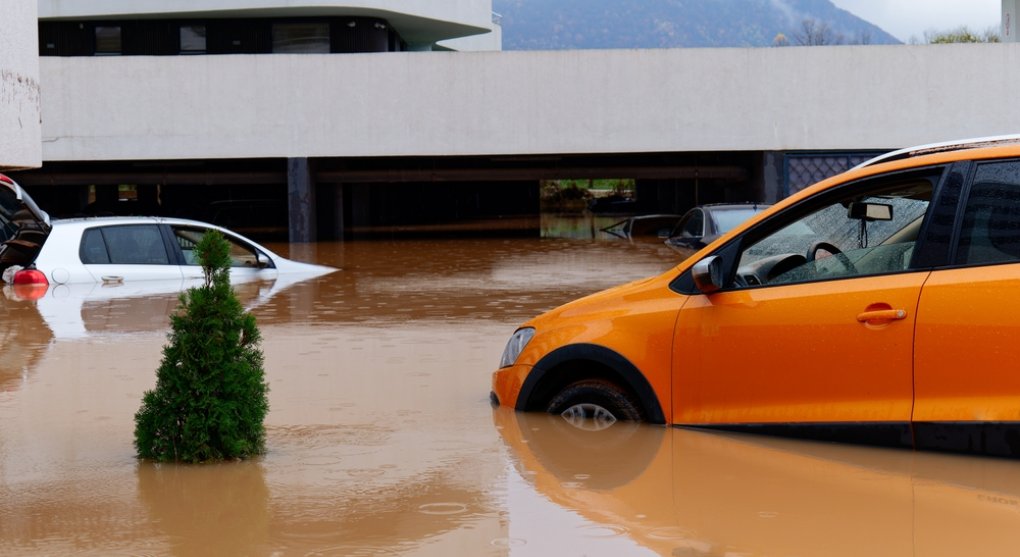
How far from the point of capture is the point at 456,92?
30344 millimetres

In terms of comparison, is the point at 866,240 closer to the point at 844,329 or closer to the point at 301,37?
the point at 844,329

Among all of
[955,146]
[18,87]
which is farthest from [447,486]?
[18,87]

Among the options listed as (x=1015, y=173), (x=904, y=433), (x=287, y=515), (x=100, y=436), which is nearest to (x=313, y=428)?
(x=100, y=436)

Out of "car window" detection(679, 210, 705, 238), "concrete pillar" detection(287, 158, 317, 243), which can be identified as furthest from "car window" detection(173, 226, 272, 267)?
"concrete pillar" detection(287, 158, 317, 243)

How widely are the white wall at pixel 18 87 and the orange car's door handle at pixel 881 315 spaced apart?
7.11m

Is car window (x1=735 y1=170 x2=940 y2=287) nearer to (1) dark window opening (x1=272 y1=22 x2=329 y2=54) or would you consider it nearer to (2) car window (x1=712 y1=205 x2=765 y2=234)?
(2) car window (x1=712 y1=205 x2=765 y2=234)

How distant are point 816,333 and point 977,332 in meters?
0.76

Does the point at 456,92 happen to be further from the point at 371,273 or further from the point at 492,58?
the point at 371,273

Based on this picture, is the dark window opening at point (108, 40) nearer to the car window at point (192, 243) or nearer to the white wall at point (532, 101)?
the white wall at point (532, 101)

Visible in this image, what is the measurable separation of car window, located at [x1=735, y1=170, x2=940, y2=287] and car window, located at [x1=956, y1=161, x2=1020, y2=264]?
25 centimetres

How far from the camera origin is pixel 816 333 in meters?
6.66

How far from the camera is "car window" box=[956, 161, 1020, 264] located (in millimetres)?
6340

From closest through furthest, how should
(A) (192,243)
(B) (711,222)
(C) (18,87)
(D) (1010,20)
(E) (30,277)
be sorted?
(C) (18,87) < (E) (30,277) < (A) (192,243) < (B) (711,222) < (D) (1010,20)

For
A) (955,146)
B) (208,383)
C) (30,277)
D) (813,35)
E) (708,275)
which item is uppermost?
(813,35)
